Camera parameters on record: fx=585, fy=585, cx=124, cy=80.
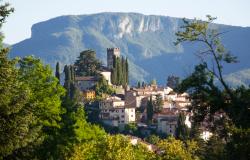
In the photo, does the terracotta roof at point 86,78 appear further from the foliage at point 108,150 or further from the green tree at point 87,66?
the foliage at point 108,150

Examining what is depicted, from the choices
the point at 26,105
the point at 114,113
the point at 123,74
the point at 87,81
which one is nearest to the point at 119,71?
the point at 123,74

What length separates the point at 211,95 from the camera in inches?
1307

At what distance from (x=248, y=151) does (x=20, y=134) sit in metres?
12.1

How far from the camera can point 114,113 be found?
155 m

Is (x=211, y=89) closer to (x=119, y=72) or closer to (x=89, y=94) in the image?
(x=89, y=94)

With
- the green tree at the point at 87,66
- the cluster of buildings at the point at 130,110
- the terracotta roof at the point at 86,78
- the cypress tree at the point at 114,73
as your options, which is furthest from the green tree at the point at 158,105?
the green tree at the point at 87,66

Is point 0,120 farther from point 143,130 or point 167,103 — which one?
point 167,103

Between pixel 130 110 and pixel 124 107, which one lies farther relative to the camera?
pixel 124 107

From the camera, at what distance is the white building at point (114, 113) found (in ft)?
497

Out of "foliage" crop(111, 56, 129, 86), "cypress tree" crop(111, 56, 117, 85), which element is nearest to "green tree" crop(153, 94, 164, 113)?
"foliage" crop(111, 56, 129, 86)

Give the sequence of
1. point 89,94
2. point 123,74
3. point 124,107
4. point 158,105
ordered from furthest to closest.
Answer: point 123,74
point 89,94
point 158,105
point 124,107

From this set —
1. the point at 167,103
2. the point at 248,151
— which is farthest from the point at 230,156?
the point at 167,103

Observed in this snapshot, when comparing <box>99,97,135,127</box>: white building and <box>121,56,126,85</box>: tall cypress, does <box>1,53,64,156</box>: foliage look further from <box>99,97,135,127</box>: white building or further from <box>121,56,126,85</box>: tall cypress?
<box>121,56,126,85</box>: tall cypress

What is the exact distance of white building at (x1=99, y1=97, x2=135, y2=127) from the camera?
152 metres
